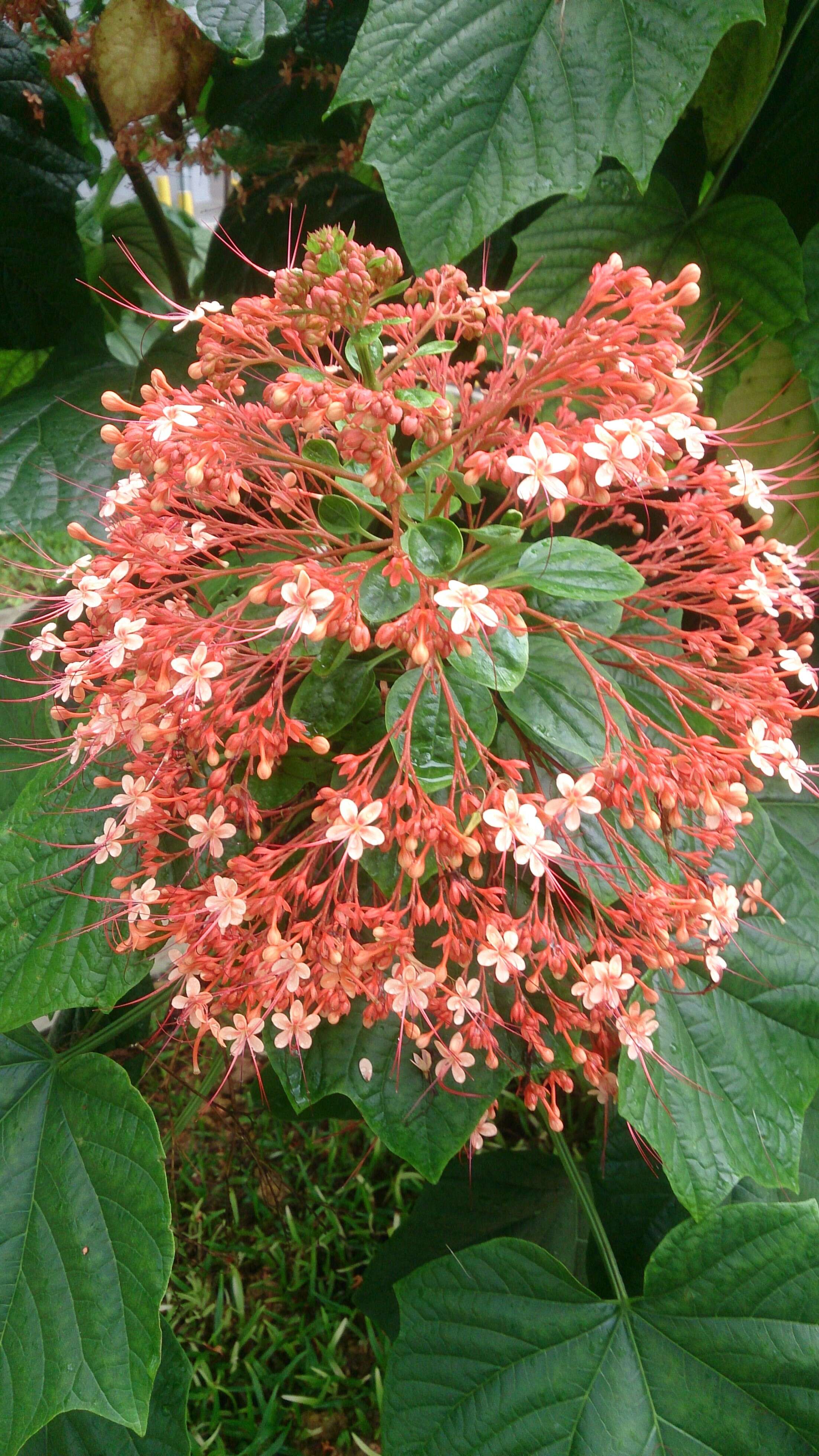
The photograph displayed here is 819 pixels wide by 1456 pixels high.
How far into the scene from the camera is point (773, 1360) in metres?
0.78

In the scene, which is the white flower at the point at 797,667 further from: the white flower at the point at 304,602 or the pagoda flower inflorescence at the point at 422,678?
the white flower at the point at 304,602

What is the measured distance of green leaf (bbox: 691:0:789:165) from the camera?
3.19 ft

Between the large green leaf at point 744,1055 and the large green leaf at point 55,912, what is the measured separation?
476 mm

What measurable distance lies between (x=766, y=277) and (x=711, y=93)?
26 centimetres

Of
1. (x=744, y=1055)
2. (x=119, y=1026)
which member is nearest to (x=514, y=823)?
(x=744, y=1055)

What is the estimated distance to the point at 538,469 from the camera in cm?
55

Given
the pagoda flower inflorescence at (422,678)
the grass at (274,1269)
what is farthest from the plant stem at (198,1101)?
the pagoda flower inflorescence at (422,678)

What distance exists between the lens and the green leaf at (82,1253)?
30.7 inches

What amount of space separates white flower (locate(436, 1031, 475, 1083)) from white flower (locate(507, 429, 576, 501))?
0.37 m

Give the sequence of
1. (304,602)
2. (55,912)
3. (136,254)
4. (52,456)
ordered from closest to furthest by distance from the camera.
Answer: (304,602) < (55,912) < (52,456) < (136,254)

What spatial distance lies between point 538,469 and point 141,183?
1.05 metres

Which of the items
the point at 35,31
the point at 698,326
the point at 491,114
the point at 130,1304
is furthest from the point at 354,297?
the point at 35,31

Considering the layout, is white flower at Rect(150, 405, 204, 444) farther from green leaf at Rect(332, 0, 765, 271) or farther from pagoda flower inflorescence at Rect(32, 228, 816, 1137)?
green leaf at Rect(332, 0, 765, 271)

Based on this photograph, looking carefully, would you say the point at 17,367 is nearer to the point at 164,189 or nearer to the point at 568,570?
the point at 164,189
